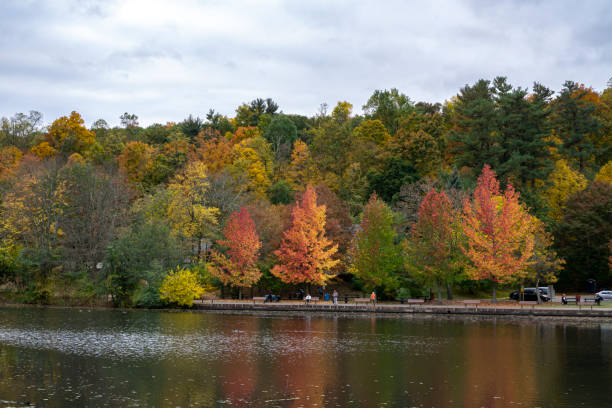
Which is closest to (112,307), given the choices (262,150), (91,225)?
(91,225)

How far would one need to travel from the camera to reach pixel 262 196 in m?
93.9

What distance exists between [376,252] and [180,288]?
2281cm

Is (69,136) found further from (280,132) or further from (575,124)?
(575,124)

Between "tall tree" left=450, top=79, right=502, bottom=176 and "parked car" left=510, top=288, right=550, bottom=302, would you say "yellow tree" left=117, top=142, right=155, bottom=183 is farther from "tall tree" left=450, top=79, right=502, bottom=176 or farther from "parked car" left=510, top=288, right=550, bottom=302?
"parked car" left=510, top=288, right=550, bottom=302

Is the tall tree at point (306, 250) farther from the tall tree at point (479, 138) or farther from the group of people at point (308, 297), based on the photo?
the tall tree at point (479, 138)

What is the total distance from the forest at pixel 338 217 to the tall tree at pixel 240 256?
0.59 feet

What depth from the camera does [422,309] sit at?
65.9 meters

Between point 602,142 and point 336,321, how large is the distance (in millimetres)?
63673

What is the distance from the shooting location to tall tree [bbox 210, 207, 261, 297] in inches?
2837

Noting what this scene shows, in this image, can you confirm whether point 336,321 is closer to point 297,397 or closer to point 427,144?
point 297,397

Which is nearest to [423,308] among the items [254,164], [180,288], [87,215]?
[180,288]

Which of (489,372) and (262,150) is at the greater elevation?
(262,150)

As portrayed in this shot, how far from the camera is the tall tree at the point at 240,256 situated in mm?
72062

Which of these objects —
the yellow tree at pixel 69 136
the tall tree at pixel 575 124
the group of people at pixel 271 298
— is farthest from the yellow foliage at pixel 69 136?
the tall tree at pixel 575 124
